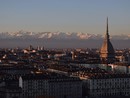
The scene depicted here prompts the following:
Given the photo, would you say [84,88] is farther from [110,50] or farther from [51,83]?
[110,50]

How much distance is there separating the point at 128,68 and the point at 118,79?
22547 mm

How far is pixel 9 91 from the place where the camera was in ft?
146

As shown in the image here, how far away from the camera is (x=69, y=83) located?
5000cm

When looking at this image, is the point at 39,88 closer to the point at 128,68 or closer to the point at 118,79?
the point at 118,79

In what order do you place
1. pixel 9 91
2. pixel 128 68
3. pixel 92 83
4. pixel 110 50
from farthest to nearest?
pixel 110 50 < pixel 128 68 < pixel 92 83 < pixel 9 91

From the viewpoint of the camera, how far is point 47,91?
48.9 m

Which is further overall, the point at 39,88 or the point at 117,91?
the point at 117,91

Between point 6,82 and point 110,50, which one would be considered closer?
point 6,82

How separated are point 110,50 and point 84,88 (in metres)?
56.0

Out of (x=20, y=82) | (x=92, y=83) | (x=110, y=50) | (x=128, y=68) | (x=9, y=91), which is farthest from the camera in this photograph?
(x=110, y=50)

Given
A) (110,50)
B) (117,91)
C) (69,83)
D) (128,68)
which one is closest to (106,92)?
(117,91)

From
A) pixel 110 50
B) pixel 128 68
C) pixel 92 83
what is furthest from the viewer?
pixel 110 50

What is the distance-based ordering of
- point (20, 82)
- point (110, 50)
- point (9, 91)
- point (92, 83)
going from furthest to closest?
1. point (110, 50)
2. point (92, 83)
3. point (20, 82)
4. point (9, 91)

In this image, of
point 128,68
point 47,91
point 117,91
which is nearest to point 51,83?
point 47,91
